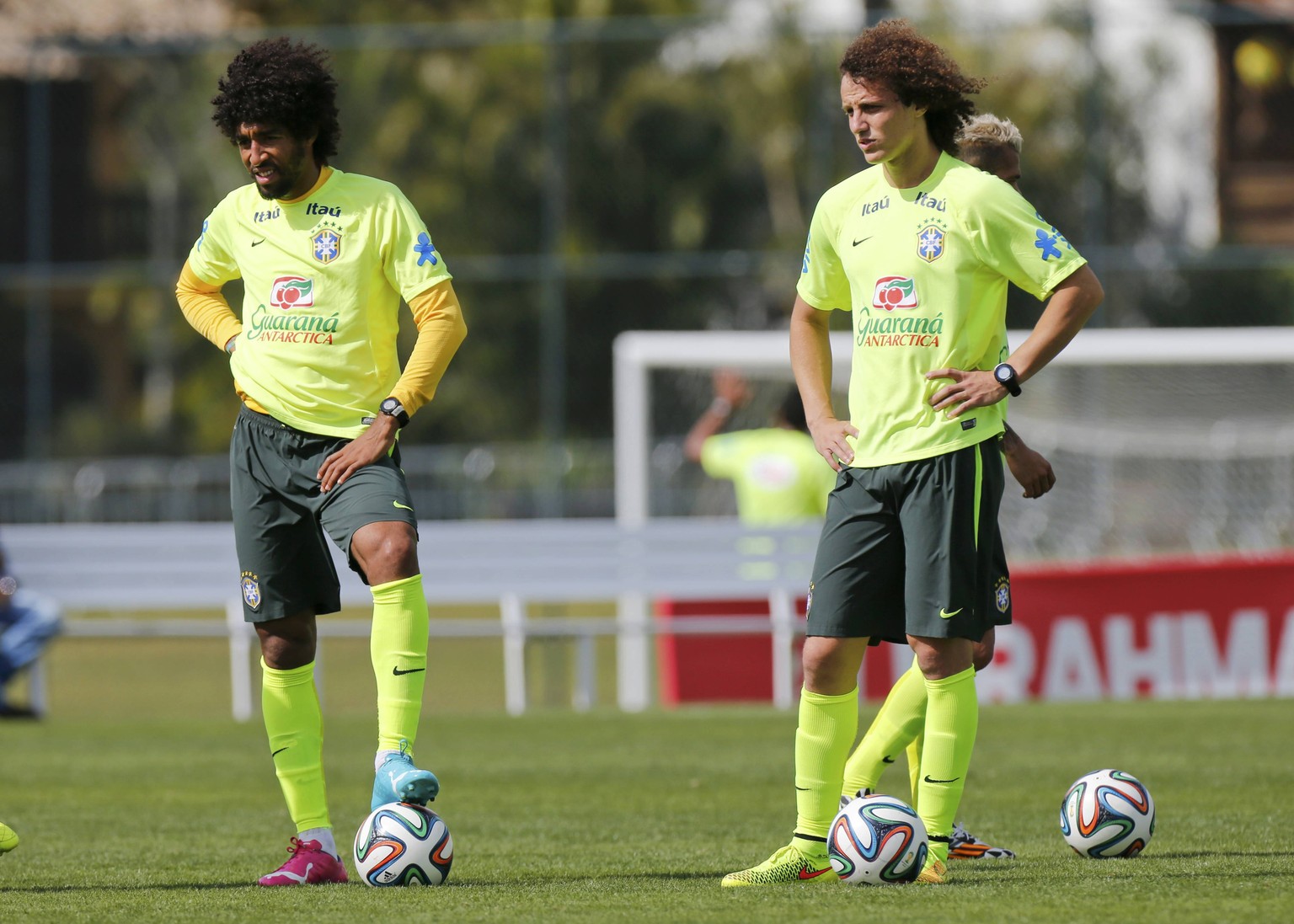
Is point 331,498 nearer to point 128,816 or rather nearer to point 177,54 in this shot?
point 128,816

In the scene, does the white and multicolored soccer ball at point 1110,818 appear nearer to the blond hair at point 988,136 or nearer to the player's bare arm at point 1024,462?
the player's bare arm at point 1024,462

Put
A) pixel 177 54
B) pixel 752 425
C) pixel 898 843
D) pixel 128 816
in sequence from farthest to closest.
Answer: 1. pixel 177 54
2. pixel 752 425
3. pixel 128 816
4. pixel 898 843

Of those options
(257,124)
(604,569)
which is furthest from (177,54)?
(257,124)

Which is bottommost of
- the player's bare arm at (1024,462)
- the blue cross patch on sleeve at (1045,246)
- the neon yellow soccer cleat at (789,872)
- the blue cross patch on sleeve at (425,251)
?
the neon yellow soccer cleat at (789,872)

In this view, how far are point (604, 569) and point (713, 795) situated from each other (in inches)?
217

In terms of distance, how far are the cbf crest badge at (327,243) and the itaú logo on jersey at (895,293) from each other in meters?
1.50

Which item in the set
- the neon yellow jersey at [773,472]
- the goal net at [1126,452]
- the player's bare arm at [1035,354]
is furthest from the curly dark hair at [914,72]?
the goal net at [1126,452]

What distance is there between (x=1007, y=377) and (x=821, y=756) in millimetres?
1122

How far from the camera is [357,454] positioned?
525 centimetres

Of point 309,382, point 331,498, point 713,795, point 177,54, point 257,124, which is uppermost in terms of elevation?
A: point 177,54

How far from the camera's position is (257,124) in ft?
17.4

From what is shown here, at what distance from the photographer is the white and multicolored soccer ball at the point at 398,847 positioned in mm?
5062

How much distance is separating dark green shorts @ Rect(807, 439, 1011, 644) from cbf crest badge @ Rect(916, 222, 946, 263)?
20.0 inches

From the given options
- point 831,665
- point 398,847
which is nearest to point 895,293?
point 831,665
